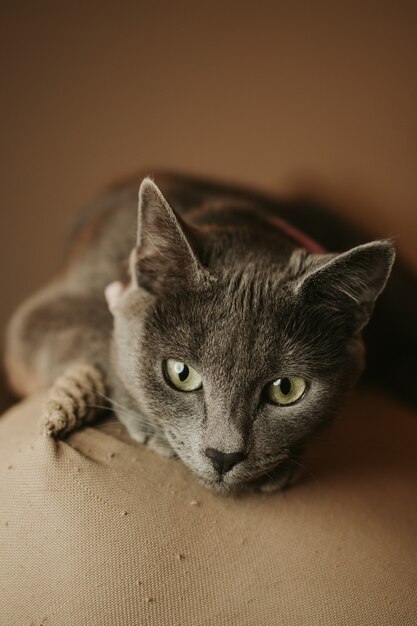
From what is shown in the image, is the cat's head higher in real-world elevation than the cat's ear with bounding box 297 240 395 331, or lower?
lower

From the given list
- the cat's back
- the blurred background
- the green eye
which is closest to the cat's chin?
the green eye

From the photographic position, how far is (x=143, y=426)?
1049mm

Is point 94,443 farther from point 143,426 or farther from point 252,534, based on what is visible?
point 252,534

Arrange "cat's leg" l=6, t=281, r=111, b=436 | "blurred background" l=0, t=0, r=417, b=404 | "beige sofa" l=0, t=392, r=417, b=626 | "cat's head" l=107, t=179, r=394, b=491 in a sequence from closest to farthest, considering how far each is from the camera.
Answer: "beige sofa" l=0, t=392, r=417, b=626, "cat's head" l=107, t=179, r=394, b=491, "cat's leg" l=6, t=281, r=111, b=436, "blurred background" l=0, t=0, r=417, b=404

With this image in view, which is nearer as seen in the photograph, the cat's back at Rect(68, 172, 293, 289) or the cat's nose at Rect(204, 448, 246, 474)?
the cat's nose at Rect(204, 448, 246, 474)

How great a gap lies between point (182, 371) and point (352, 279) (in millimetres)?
321

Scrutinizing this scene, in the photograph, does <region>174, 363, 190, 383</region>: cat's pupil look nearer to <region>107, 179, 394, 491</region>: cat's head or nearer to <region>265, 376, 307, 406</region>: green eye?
<region>107, 179, 394, 491</region>: cat's head

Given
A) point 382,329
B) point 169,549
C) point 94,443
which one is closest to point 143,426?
point 94,443

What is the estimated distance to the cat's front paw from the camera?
3.31 feet

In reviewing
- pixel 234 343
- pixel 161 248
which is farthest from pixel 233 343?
pixel 161 248

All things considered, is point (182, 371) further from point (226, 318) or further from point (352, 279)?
point (352, 279)

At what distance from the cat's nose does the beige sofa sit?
10 cm

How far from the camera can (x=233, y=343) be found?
3.05ft

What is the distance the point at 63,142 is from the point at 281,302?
110 cm
